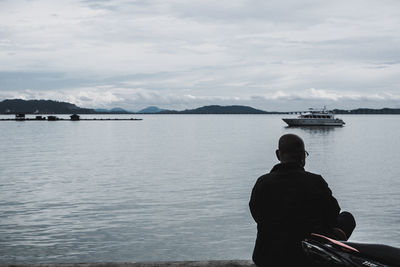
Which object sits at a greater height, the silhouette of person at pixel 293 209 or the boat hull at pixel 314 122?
the boat hull at pixel 314 122

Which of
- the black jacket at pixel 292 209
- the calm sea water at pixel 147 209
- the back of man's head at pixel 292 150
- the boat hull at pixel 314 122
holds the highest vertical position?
the boat hull at pixel 314 122

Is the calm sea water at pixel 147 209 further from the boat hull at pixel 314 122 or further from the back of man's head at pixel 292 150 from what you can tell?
the boat hull at pixel 314 122

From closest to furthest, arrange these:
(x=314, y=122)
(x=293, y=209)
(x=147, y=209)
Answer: (x=293, y=209)
(x=147, y=209)
(x=314, y=122)

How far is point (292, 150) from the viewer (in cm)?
400

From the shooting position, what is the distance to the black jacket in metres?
3.86

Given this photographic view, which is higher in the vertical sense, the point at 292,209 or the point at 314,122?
the point at 314,122

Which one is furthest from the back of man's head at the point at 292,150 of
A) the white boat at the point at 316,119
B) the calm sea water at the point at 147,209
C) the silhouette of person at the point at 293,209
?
the white boat at the point at 316,119

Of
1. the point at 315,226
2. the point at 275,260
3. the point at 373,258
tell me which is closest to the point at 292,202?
the point at 315,226

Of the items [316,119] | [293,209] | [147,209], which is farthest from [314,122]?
[293,209]

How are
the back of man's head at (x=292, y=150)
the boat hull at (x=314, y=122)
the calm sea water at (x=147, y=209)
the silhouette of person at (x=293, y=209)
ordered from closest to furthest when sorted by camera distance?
the silhouette of person at (x=293, y=209) < the back of man's head at (x=292, y=150) < the calm sea water at (x=147, y=209) < the boat hull at (x=314, y=122)

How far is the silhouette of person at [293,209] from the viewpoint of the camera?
386 cm

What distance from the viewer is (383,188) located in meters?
29.0

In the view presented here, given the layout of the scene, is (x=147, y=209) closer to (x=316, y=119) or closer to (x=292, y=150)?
(x=292, y=150)

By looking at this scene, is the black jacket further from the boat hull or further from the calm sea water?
the boat hull
